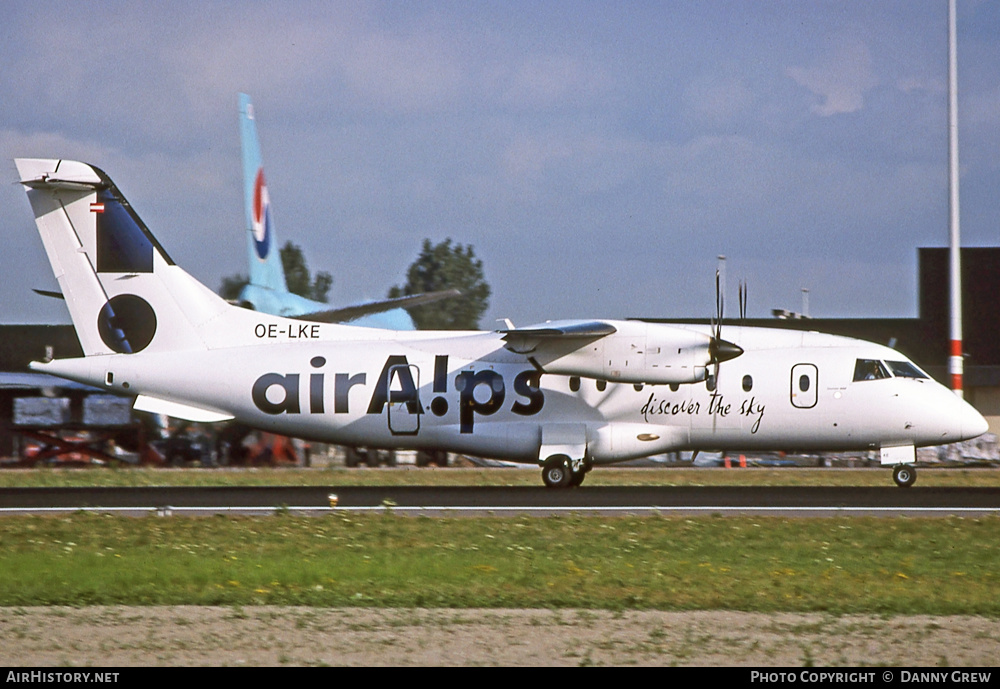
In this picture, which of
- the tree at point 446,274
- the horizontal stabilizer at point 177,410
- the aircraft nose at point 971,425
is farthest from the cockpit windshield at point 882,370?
the tree at point 446,274

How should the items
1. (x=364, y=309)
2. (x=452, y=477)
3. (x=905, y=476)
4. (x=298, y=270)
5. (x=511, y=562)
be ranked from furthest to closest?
(x=298, y=270), (x=364, y=309), (x=452, y=477), (x=905, y=476), (x=511, y=562)

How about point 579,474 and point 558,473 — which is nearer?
point 558,473

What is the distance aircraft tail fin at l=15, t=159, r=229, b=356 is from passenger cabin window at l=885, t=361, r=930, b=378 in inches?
606

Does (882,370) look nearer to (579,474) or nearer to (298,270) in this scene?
(579,474)

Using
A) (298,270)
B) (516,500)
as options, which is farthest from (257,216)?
(298,270)

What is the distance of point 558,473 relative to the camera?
2467 centimetres

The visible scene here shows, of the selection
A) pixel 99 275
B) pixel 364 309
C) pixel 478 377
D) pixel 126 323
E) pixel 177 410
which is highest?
pixel 99 275

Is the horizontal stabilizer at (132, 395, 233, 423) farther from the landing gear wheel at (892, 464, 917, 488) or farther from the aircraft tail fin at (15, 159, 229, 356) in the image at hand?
the landing gear wheel at (892, 464, 917, 488)

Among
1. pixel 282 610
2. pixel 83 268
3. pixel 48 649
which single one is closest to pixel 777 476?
pixel 83 268

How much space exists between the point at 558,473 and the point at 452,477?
282 inches

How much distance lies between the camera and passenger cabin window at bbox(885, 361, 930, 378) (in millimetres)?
24578

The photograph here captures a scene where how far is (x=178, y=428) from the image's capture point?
37.6 metres
